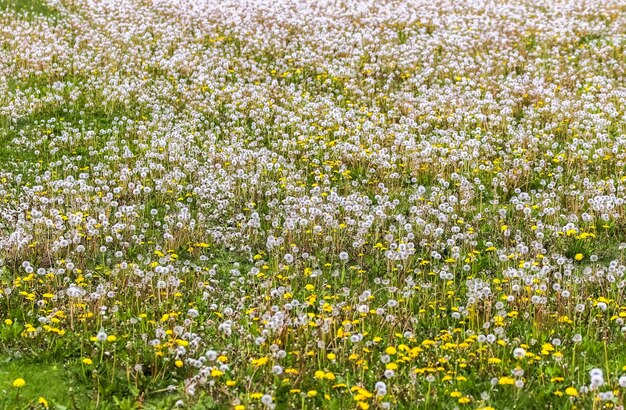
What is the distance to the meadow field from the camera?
5.92m

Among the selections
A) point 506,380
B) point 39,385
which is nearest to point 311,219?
point 506,380

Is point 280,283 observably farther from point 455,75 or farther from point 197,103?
point 455,75

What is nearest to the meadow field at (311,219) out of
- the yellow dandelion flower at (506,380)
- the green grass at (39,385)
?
the green grass at (39,385)

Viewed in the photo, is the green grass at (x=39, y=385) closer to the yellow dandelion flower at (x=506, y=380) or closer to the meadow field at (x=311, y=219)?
the meadow field at (x=311, y=219)

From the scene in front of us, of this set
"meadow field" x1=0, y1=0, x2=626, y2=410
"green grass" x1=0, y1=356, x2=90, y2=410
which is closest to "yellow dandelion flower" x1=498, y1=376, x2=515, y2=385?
"meadow field" x1=0, y1=0, x2=626, y2=410

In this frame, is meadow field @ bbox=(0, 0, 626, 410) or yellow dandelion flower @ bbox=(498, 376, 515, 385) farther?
meadow field @ bbox=(0, 0, 626, 410)

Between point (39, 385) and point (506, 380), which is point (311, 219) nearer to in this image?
point (506, 380)

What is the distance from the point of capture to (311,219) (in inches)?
348

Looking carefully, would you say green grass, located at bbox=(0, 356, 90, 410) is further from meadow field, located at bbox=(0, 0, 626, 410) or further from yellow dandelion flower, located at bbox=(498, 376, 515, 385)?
yellow dandelion flower, located at bbox=(498, 376, 515, 385)

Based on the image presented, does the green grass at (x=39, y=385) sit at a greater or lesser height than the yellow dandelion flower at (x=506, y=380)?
lesser

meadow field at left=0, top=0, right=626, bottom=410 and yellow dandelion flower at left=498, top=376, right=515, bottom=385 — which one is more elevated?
yellow dandelion flower at left=498, top=376, right=515, bottom=385

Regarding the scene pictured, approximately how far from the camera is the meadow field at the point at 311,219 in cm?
592

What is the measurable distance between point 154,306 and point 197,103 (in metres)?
7.42

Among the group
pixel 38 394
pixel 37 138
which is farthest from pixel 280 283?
pixel 37 138
